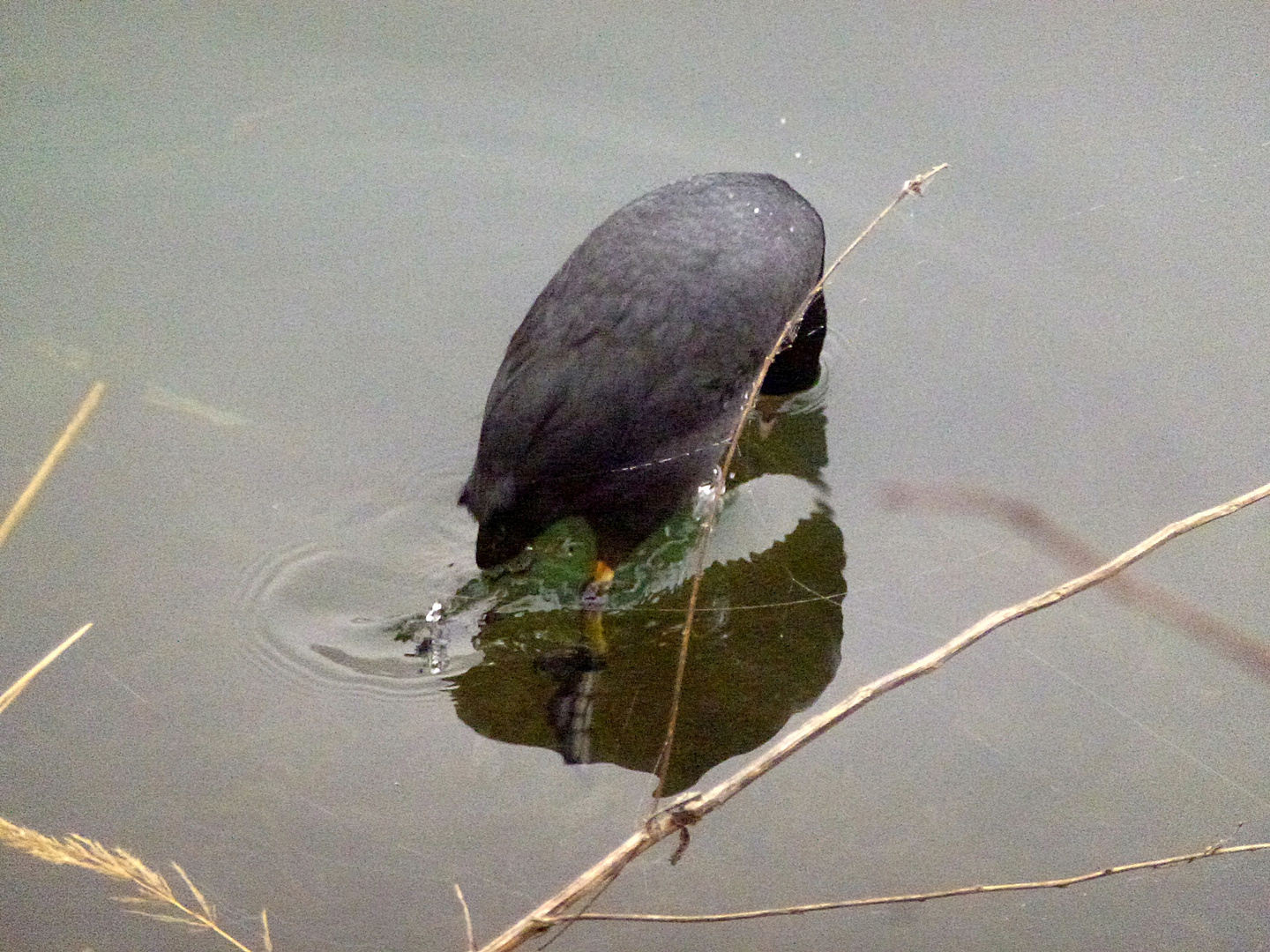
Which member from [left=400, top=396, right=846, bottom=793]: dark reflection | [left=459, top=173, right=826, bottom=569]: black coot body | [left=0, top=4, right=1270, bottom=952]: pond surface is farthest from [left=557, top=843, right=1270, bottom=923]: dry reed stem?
[left=459, top=173, right=826, bottom=569]: black coot body

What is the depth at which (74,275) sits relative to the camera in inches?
142

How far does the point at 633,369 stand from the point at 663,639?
2.09 ft

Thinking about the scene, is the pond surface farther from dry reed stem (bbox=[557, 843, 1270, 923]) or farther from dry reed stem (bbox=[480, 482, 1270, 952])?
dry reed stem (bbox=[480, 482, 1270, 952])

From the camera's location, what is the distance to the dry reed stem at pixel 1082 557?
2.92 meters

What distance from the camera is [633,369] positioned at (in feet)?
8.77

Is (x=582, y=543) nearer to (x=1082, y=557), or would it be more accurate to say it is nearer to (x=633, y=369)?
(x=633, y=369)

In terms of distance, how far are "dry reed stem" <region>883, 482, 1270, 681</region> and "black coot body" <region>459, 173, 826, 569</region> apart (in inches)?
24.8

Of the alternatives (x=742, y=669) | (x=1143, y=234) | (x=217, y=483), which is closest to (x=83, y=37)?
(x=217, y=483)

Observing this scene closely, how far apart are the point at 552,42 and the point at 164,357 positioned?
1.92 m

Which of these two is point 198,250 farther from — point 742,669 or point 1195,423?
point 1195,423

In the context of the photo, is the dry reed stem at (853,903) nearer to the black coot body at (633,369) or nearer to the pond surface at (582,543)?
the pond surface at (582,543)

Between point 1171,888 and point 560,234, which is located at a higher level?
point 560,234

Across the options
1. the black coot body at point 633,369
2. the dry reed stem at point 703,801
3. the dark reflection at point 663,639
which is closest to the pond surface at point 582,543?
the dark reflection at point 663,639

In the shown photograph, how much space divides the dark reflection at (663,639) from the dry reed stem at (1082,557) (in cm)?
30
